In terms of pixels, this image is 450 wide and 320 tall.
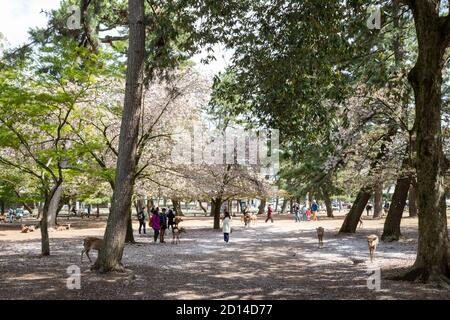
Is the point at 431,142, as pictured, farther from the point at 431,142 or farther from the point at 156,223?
the point at 156,223

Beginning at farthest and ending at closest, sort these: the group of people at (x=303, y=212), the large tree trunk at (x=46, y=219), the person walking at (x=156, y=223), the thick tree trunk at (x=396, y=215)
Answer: the group of people at (x=303, y=212) < the person walking at (x=156, y=223) < the thick tree trunk at (x=396, y=215) < the large tree trunk at (x=46, y=219)

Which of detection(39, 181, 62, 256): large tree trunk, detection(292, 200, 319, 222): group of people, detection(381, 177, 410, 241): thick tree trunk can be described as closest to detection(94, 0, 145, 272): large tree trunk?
detection(39, 181, 62, 256): large tree trunk

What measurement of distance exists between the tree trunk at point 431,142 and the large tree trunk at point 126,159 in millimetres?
7305

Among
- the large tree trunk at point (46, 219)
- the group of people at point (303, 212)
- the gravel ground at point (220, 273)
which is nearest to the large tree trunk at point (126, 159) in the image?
the gravel ground at point (220, 273)

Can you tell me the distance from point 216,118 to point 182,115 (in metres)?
14.8

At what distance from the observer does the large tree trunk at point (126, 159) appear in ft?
38.8

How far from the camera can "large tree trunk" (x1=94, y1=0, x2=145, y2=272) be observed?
1182cm

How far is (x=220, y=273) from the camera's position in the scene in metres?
12.6

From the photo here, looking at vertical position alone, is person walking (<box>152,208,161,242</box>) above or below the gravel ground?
above

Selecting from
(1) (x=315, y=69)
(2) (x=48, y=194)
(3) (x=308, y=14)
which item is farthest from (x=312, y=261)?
(2) (x=48, y=194)

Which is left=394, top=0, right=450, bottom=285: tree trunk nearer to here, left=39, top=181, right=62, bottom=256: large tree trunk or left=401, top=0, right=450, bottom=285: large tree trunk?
left=401, top=0, right=450, bottom=285: large tree trunk

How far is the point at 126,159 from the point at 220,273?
430cm

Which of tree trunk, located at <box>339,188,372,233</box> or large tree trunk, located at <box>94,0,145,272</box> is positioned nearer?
large tree trunk, located at <box>94,0,145,272</box>

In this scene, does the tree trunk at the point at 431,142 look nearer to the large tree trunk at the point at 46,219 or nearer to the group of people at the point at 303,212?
the large tree trunk at the point at 46,219
